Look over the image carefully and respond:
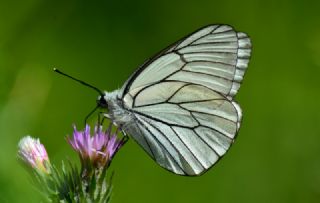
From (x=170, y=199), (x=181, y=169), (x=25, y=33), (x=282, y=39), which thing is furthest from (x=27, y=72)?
(x=282, y=39)

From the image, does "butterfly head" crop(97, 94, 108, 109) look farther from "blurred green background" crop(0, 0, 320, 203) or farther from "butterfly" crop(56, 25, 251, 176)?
"blurred green background" crop(0, 0, 320, 203)

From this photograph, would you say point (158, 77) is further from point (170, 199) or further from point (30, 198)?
point (170, 199)

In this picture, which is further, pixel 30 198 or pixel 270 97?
pixel 270 97

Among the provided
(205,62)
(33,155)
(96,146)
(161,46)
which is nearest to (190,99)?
(205,62)

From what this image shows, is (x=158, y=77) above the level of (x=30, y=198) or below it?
above

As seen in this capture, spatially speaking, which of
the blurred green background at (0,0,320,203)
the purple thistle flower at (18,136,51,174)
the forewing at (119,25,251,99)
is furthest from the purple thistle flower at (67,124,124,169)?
the blurred green background at (0,0,320,203)

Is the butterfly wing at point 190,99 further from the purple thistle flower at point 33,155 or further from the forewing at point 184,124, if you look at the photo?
the purple thistle flower at point 33,155

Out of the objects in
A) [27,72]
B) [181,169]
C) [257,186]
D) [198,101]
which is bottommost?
[257,186]

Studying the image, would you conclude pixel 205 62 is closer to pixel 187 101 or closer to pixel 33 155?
pixel 187 101

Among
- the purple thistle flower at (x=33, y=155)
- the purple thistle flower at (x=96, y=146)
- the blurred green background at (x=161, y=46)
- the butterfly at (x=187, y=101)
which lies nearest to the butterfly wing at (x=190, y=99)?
the butterfly at (x=187, y=101)
